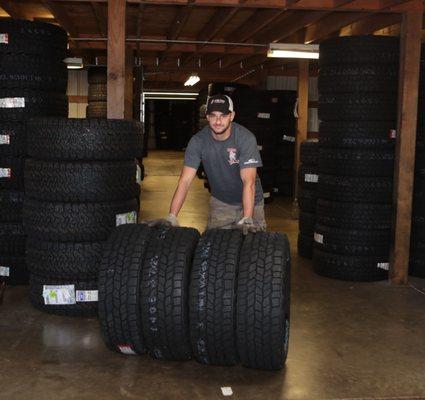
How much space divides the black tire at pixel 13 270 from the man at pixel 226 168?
2.31 metres

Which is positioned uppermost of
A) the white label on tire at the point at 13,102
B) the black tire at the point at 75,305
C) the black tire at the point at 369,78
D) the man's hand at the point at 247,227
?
the black tire at the point at 369,78

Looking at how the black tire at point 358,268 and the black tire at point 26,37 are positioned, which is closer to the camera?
the black tire at point 26,37

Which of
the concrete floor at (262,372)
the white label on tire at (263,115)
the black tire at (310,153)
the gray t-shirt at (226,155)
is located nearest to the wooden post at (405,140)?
the concrete floor at (262,372)

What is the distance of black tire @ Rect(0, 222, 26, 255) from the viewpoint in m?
6.27

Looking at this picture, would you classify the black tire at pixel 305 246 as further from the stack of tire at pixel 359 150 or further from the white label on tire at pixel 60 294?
the white label on tire at pixel 60 294

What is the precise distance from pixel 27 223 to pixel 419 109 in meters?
4.44

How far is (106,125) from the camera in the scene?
5.36 m

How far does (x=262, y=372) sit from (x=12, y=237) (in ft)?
10.7

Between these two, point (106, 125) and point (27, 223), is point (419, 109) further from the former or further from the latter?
point (27, 223)

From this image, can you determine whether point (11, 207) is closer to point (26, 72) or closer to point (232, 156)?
point (26, 72)

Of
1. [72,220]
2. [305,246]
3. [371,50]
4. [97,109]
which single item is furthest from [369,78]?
[97,109]

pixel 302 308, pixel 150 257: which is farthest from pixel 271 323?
pixel 302 308

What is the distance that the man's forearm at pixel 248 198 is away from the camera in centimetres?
471

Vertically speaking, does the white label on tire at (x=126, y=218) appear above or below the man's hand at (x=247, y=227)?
below
